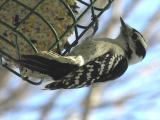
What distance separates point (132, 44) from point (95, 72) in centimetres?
49

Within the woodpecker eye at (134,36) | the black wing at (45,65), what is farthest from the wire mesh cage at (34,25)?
the woodpecker eye at (134,36)

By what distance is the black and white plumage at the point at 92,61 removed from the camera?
10.3 feet

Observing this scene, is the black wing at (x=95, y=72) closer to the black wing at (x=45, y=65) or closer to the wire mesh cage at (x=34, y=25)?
Result: the black wing at (x=45, y=65)

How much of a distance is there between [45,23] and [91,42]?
464 millimetres

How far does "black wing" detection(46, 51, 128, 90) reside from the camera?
3.25 metres

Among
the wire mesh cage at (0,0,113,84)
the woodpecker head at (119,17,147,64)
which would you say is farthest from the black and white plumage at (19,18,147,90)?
the wire mesh cage at (0,0,113,84)

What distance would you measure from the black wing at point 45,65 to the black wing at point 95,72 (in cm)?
5

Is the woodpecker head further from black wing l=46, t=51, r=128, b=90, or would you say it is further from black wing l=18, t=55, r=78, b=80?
black wing l=18, t=55, r=78, b=80

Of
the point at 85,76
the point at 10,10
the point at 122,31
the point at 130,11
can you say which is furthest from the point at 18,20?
the point at 130,11

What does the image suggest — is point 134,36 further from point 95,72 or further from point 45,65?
point 45,65

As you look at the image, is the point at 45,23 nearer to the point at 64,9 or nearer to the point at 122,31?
the point at 64,9

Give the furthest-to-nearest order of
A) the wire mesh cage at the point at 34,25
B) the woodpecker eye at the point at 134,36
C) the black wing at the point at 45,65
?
1. the woodpecker eye at the point at 134,36
2. the wire mesh cage at the point at 34,25
3. the black wing at the point at 45,65

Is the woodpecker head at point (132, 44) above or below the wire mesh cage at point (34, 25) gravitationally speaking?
above

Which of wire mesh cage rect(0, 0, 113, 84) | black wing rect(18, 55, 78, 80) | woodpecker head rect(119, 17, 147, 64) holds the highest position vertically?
Answer: woodpecker head rect(119, 17, 147, 64)
